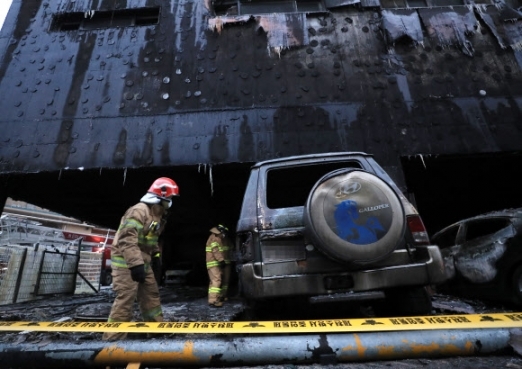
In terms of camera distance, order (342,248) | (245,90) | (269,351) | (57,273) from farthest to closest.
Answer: (57,273) < (245,90) < (342,248) < (269,351)

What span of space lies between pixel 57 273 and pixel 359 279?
10661mm

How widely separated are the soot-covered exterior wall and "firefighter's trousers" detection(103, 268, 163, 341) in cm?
346

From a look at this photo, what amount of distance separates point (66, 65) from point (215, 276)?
6.64 metres

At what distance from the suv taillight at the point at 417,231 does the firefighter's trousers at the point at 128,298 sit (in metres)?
3.04

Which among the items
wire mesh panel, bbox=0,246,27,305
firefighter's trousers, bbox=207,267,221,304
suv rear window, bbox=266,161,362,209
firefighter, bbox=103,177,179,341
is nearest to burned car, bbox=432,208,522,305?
suv rear window, bbox=266,161,362,209

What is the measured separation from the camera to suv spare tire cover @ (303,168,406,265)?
2.45 meters

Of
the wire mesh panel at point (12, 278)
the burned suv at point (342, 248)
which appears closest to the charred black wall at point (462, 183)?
the burned suv at point (342, 248)

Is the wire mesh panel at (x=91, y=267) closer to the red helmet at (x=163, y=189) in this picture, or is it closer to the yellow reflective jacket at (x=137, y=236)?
the yellow reflective jacket at (x=137, y=236)

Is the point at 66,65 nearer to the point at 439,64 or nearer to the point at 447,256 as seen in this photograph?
the point at 439,64

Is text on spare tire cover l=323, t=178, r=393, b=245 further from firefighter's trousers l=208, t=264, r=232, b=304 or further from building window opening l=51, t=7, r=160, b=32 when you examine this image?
building window opening l=51, t=7, r=160, b=32

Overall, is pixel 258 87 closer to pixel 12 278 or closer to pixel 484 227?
pixel 484 227

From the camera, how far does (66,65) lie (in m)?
7.47

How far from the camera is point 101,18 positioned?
834 cm

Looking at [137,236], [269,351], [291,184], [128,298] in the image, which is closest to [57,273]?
[128,298]
